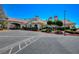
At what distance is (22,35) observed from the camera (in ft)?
61.0

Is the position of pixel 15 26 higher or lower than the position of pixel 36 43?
higher

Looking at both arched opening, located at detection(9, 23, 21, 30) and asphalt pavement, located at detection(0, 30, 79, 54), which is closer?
asphalt pavement, located at detection(0, 30, 79, 54)

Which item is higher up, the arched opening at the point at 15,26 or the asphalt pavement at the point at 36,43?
the arched opening at the point at 15,26

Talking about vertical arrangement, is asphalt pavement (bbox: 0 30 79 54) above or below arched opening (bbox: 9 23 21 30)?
below

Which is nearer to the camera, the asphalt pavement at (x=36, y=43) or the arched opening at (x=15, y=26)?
the asphalt pavement at (x=36, y=43)

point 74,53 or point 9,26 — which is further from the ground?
point 9,26

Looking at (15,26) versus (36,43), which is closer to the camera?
(36,43)
